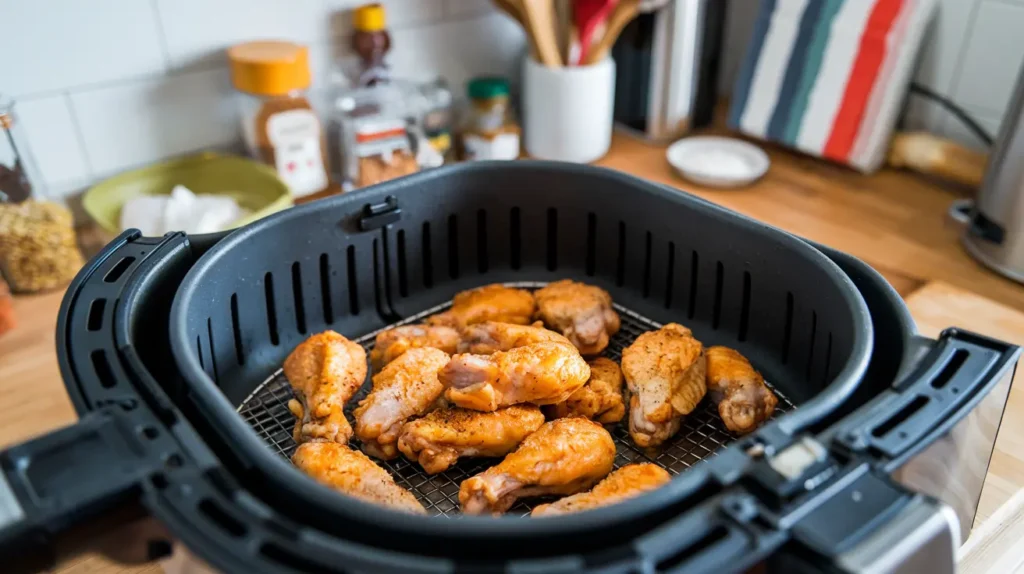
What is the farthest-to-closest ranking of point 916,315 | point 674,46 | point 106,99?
point 674,46, point 106,99, point 916,315

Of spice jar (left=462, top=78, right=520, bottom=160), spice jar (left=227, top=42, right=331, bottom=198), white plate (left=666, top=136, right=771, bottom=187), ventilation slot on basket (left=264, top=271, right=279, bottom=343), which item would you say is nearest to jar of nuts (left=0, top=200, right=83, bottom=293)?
spice jar (left=227, top=42, right=331, bottom=198)

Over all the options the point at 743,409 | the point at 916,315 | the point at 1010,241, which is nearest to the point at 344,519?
the point at 743,409

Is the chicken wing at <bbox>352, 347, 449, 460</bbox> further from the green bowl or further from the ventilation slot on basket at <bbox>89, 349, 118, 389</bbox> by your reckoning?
the green bowl

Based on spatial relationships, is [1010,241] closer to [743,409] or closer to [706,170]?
[706,170]

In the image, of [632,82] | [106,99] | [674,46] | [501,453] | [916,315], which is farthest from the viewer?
[632,82]

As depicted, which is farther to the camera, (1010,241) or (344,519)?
(1010,241)

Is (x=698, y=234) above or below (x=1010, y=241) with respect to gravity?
above

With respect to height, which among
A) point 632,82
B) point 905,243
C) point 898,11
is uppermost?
point 898,11
